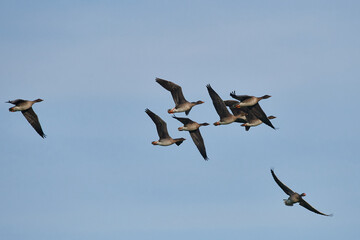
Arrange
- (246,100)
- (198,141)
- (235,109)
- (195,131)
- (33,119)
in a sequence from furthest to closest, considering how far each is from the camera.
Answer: (235,109) < (198,141) < (195,131) < (33,119) < (246,100)

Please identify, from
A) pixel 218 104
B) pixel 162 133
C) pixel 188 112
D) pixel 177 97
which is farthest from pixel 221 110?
pixel 162 133

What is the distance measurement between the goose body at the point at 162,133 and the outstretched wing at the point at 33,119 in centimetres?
737

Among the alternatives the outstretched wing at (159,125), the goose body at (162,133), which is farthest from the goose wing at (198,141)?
the outstretched wing at (159,125)

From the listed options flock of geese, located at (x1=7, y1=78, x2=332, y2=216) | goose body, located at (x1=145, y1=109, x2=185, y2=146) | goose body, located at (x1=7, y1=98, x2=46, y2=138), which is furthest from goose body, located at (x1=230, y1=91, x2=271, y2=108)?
goose body, located at (x1=7, y1=98, x2=46, y2=138)

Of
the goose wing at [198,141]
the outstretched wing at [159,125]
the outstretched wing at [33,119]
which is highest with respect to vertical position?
the outstretched wing at [33,119]

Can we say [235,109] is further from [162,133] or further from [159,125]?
[159,125]

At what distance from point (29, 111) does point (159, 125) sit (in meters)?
8.48

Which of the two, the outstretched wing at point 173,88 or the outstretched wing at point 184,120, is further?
the outstretched wing at point 184,120

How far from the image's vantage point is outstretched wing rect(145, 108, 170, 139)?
56719 millimetres

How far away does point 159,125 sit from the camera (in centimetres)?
5725

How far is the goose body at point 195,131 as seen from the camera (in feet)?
189

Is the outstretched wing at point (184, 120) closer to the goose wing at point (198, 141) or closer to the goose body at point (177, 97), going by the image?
the goose body at point (177, 97)

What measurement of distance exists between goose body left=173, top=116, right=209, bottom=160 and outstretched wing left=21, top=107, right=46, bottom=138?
29.5 ft

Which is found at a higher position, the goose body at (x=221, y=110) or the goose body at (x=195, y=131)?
the goose body at (x=221, y=110)
